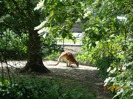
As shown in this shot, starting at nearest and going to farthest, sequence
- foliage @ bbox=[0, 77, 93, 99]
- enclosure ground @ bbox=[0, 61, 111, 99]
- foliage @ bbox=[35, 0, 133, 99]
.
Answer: foliage @ bbox=[35, 0, 133, 99] → foliage @ bbox=[0, 77, 93, 99] → enclosure ground @ bbox=[0, 61, 111, 99]

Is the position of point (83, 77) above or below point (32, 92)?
below

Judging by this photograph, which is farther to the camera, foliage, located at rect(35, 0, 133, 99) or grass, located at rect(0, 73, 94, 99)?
grass, located at rect(0, 73, 94, 99)

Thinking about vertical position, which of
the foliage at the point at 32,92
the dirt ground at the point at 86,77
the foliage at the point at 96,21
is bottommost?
the dirt ground at the point at 86,77

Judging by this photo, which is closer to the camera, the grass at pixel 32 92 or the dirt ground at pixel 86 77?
the grass at pixel 32 92

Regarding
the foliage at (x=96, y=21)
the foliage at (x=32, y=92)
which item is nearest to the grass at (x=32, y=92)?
the foliage at (x=32, y=92)

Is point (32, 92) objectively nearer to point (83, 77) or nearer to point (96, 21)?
point (96, 21)

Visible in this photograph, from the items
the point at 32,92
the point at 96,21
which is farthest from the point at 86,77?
the point at 96,21

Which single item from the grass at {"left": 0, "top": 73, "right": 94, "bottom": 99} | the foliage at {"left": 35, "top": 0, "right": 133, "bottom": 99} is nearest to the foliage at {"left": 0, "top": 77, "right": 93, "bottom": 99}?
the grass at {"left": 0, "top": 73, "right": 94, "bottom": 99}

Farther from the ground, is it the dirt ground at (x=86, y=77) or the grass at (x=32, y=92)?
the grass at (x=32, y=92)

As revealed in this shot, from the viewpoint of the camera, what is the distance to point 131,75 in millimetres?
3377

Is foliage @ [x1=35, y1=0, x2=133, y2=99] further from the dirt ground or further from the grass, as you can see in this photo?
the dirt ground

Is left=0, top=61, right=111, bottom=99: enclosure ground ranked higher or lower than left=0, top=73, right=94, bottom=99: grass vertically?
lower

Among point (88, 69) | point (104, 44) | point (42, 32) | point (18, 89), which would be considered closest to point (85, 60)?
point (88, 69)

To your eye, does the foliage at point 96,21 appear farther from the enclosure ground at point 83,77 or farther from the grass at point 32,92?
the enclosure ground at point 83,77
